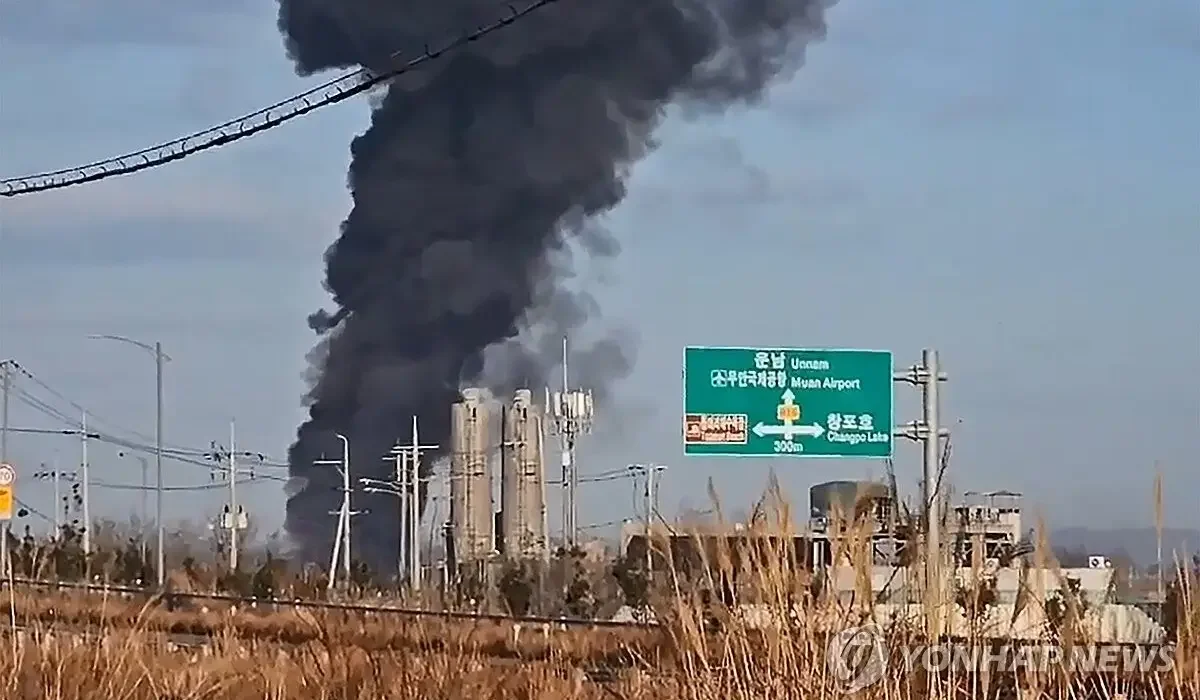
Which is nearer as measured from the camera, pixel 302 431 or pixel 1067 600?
pixel 1067 600

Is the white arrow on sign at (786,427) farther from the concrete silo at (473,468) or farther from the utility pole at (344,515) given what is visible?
the concrete silo at (473,468)

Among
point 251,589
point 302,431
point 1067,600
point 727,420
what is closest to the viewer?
point 1067,600

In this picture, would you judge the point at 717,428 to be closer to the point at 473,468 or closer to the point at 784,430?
the point at 784,430

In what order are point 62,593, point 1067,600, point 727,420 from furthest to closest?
point 727,420 → point 62,593 → point 1067,600

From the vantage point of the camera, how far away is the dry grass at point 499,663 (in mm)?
6172

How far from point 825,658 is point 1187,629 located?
1.13 meters

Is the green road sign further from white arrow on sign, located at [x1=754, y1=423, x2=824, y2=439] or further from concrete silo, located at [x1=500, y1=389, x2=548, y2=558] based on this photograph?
concrete silo, located at [x1=500, y1=389, x2=548, y2=558]

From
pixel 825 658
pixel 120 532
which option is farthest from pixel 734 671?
pixel 120 532

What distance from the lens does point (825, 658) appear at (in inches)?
247

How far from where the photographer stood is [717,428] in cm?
2439

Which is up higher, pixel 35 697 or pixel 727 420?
pixel 727 420

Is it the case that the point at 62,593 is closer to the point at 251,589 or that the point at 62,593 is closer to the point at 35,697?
the point at 35,697

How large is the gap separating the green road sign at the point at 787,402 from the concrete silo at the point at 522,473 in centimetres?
2861

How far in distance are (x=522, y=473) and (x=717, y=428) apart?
101 ft
